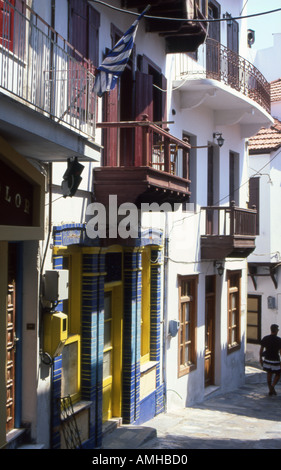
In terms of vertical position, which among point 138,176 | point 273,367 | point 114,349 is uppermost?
point 138,176

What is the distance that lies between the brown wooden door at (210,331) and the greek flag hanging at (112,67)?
8724 mm

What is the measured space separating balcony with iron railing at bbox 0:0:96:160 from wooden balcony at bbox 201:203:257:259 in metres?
7.31

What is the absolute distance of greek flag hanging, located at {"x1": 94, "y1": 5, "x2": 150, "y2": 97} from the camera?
25.2ft

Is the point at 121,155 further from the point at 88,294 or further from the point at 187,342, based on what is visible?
the point at 187,342

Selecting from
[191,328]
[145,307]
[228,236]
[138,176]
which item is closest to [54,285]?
[138,176]

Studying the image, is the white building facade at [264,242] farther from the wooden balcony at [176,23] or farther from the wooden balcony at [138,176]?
the wooden balcony at [138,176]

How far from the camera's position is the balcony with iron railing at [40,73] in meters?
6.16

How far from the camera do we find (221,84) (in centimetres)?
1370

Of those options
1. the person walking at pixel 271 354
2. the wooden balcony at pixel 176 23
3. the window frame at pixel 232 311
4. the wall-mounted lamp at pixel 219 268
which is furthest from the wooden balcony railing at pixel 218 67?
the person walking at pixel 271 354

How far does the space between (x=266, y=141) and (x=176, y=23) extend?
10.4m

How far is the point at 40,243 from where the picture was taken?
7855mm

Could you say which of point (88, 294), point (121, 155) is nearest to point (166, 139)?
point (121, 155)

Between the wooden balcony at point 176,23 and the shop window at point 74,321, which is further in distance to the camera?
the wooden balcony at point 176,23

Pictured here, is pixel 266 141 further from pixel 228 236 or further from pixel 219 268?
pixel 228 236
